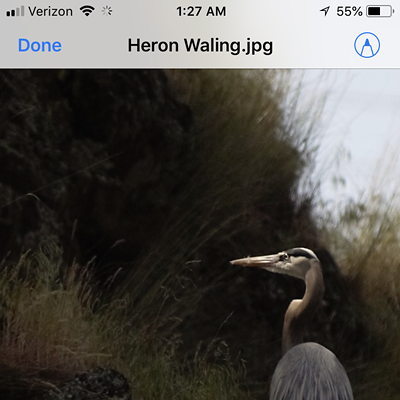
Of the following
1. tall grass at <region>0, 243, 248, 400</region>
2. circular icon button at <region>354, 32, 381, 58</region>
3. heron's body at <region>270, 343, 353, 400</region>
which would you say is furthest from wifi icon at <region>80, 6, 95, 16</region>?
heron's body at <region>270, 343, 353, 400</region>

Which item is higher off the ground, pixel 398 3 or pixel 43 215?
pixel 398 3

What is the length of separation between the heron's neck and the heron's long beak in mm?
126

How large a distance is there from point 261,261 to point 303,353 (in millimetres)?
351

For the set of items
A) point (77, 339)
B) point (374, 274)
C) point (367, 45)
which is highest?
point (367, 45)

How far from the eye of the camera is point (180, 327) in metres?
2.54

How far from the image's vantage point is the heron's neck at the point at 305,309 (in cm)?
245

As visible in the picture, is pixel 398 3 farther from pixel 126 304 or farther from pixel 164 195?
pixel 126 304

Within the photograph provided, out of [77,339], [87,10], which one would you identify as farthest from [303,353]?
[87,10]

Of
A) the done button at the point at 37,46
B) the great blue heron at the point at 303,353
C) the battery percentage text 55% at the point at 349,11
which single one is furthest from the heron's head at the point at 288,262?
the done button at the point at 37,46

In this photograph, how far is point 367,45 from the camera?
2541 mm

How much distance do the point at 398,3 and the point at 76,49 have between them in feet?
3.81

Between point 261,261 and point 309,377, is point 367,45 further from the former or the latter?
point 309,377

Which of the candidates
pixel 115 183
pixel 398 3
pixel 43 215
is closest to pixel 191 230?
pixel 115 183

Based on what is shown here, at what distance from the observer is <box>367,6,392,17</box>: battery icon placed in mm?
2535
